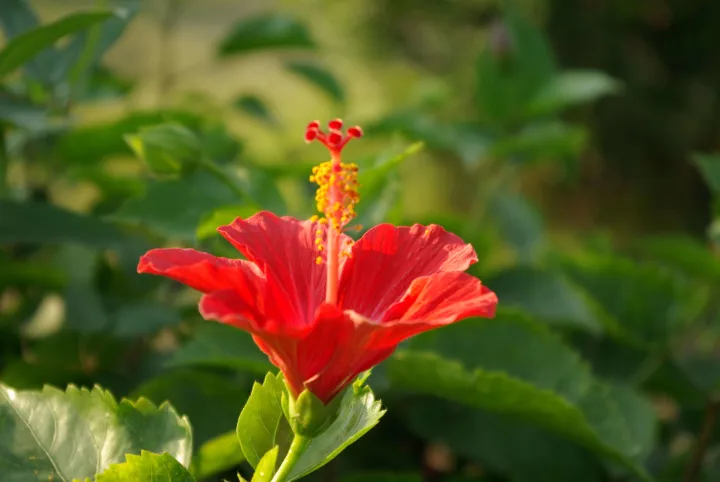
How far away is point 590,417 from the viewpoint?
0.75m

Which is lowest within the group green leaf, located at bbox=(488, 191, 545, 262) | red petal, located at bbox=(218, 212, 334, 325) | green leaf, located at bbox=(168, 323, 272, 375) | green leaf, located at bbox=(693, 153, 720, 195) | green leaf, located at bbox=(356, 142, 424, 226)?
green leaf, located at bbox=(488, 191, 545, 262)

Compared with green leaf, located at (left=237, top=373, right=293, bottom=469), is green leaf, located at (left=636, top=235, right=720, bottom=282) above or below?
below

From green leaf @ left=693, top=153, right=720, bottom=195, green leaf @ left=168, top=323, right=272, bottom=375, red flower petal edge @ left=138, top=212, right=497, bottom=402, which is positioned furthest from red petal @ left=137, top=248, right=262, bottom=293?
green leaf @ left=693, top=153, right=720, bottom=195

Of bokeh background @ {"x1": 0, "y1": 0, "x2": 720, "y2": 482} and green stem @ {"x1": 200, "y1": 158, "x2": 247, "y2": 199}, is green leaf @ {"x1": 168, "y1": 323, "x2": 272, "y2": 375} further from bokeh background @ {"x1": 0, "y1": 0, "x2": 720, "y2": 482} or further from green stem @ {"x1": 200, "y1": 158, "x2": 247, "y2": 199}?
green stem @ {"x1": 200, "y1": 158, "x2": 247, "y2": 199}

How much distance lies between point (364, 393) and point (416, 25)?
341 cm

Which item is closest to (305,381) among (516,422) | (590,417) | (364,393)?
(364,393)

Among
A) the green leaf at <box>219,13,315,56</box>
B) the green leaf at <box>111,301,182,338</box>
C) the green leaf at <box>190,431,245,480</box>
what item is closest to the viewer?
the green leaf at <box>190,431,245,480</box>

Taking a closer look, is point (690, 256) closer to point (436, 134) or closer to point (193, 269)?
point (436, 134)

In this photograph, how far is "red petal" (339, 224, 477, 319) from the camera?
53 centimetres

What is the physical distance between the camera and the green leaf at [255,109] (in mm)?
1266

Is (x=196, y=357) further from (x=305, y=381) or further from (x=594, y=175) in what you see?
(x=594, y=175)

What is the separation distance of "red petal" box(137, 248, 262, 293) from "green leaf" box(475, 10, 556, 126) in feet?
2.57

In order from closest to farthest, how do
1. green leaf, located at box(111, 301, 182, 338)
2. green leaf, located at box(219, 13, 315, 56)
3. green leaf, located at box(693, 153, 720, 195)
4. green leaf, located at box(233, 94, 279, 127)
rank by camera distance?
1. green leaf, located at box(111, 301, 182, 338)
2. green leaf, located at box(693, 153, 720, 195)
3. green leaf, located at box(219, 13, 315, 56)
4. green leaf, located at box(233, 94, 279, 127)

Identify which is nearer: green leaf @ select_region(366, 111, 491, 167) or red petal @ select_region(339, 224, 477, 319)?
red petal @ select_region(339, 224, 477, 319)
